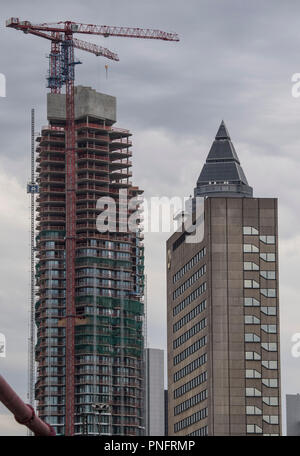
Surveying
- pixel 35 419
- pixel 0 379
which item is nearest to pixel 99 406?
pixel 35 419

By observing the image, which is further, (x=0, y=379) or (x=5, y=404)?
(x=5, y=404)
